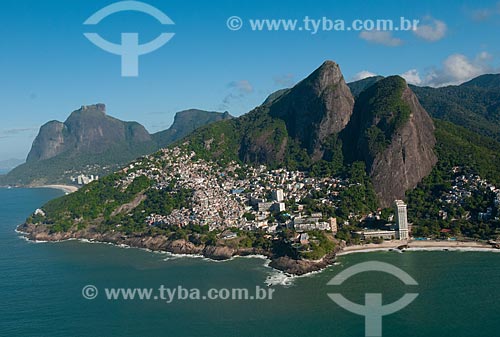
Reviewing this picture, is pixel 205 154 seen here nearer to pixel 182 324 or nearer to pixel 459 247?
pixel 459 247

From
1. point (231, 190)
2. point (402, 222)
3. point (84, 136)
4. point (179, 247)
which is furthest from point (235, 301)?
point (84, 136)

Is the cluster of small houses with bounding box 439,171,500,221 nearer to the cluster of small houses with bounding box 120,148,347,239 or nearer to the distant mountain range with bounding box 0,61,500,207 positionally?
the distant mountain range with bounding box 0,61,500,207

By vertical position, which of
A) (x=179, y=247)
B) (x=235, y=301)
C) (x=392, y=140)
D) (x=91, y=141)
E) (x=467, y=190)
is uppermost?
(x=91, y=141)

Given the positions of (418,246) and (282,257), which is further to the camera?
(418,246)

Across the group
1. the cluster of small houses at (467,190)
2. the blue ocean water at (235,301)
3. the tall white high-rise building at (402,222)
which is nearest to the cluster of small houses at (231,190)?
the tall white high-rise building at (402,222)

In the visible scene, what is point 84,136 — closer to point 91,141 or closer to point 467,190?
point 91,141
